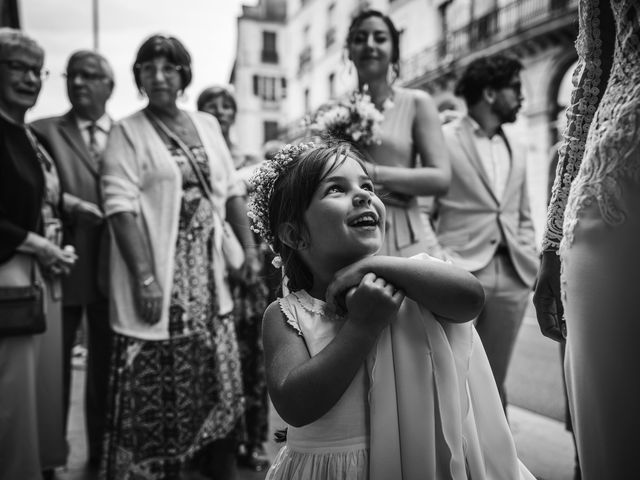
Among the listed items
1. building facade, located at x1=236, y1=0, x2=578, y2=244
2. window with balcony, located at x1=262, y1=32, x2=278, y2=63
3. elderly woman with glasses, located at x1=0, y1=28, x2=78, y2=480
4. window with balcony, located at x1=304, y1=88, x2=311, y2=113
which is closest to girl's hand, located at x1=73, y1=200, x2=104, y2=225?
elderly woman with glasses, located at x1=0, y1=28, x2=78, y2=480

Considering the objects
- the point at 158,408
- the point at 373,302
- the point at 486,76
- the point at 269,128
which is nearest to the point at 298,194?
the point at 373,302

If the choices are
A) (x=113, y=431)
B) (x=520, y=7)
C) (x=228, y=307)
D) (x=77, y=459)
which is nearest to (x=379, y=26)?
(x=228, y=307)

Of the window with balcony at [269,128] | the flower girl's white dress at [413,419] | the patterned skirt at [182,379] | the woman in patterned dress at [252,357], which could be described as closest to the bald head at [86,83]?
the woman in patterned dress at [252,357]

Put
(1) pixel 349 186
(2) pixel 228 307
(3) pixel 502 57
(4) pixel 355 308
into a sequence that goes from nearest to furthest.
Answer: (4) pixel 355 308, (1) pixel 349 186, (2) pixel 228 307, (3) pixel 502 57

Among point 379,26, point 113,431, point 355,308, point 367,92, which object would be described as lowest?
point 113,431

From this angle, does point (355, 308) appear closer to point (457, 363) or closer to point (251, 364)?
point (457, 363)

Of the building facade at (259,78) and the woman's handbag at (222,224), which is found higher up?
the building facade at (259,78)

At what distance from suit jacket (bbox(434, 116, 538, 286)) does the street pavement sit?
3.27ft

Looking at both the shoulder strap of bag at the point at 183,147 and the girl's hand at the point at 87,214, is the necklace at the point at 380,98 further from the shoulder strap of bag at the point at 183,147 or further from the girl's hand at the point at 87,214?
the girl's hand at the point at 87,214

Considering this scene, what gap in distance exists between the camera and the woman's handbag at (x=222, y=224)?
2.78 metres

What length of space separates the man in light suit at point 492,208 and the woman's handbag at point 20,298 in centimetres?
206

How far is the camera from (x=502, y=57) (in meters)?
3.34

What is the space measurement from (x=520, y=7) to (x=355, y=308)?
17.2 meters

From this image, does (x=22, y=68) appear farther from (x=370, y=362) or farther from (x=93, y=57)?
(x=370, y=362)
